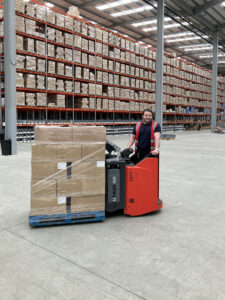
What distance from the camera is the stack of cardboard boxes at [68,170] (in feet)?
9.81

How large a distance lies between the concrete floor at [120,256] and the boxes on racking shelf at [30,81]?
8.10m

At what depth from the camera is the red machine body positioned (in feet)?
10.8

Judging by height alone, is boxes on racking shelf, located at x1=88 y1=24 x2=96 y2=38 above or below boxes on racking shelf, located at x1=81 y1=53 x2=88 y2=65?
above

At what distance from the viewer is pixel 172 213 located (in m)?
3.50

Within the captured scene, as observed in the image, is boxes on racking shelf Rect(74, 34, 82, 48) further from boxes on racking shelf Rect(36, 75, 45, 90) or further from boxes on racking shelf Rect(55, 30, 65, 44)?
boxes on racking shelf Rect(36, 75, 45, 90)

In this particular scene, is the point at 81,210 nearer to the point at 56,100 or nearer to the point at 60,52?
the point at 56,100

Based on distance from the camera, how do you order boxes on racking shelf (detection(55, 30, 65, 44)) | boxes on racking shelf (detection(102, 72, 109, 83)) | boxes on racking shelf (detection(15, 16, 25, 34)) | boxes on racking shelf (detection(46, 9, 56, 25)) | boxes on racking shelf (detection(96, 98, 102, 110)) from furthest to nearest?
1. boxes on racking shelf (detection(102, 72, 109, 83))
2. boxes on racking shelf (detection(96, 98, 102, 110))
3. boxes on racking shelf (detection(55, 30, 65, 44))
4. boxes on racking shelf (detection(46, 9, 56, 25))
5. boxes on racking shelf (detection(15, 16, 25, 34))

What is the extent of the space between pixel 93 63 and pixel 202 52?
17483mm

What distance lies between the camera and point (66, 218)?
3.03 meters

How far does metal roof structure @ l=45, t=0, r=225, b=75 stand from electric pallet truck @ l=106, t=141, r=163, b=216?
534 inches

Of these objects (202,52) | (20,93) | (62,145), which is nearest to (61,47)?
(20,93)

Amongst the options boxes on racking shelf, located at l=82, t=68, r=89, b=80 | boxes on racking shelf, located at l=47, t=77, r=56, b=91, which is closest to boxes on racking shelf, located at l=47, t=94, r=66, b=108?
boxes on racking shelf, located at l=47, t=77, r=56, b=91

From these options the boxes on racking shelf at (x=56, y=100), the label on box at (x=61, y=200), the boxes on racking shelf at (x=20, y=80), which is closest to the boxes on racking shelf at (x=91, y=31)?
the boxes on racking shelf at (x=56, y=100)

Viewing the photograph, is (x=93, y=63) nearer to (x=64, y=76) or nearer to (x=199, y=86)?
(x=64, y=76)
